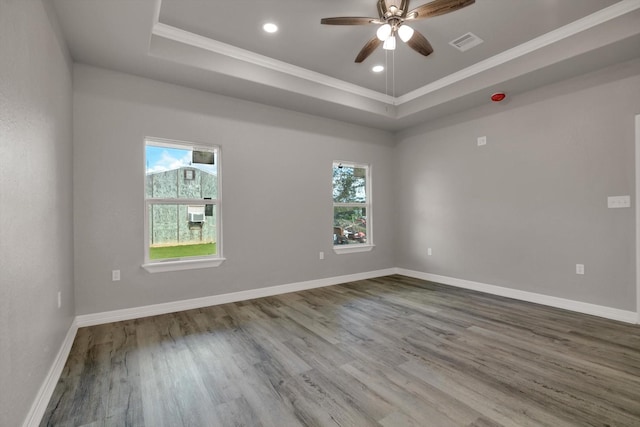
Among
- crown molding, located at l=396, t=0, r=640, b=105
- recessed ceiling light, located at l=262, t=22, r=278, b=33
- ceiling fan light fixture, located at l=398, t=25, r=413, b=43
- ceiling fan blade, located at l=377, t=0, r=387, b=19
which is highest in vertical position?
recessed ceiling light, located at l=262, t=22, r=278, b=33

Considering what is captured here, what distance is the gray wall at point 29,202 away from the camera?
133cm

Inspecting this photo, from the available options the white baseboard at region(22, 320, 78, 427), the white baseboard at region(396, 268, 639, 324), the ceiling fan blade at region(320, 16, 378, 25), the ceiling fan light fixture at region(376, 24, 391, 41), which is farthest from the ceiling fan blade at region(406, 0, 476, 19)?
the white baseboard at region(22, 320, 78, 427)

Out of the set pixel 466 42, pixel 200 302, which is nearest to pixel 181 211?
pixel 200 302

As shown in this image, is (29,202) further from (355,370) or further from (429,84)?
(429,84)

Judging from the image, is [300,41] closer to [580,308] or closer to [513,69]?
[513,69]

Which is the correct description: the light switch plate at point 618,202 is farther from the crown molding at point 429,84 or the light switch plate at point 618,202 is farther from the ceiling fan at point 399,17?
the ceiling fan at point 399,17

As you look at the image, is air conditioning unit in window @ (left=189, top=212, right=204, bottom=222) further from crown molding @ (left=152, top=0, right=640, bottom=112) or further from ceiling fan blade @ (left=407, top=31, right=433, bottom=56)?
ceiling fan blade @ (left=407, top=31, right=433, bottom=56)

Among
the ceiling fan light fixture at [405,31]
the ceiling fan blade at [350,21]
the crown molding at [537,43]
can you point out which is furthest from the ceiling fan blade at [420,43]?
the crown molding at [537,43]

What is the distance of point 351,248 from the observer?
512 cm

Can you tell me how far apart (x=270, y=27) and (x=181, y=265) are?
9.44ft

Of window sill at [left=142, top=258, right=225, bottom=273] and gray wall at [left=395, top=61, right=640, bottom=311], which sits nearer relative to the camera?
gray wall at [left=395, top=61, right=640, bottom=311]

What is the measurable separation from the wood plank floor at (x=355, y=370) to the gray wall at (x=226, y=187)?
0.58m

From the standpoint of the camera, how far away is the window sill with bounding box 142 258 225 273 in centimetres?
339

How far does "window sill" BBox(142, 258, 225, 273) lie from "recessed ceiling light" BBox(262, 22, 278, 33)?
9.01 ft
